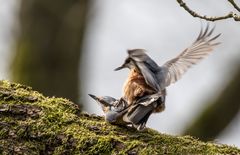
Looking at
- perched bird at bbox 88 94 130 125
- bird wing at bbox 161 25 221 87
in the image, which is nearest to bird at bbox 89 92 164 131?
perched bird at bbox 88 94 130 125

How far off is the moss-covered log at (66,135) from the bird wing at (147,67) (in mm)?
450

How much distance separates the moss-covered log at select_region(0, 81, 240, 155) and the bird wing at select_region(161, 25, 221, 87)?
33.0 inches

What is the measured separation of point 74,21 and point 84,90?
1.84 ft

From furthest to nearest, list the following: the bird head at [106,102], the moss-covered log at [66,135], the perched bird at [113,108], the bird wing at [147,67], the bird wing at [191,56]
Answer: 1. the bird wing at [191,56]
2. the bird wing at [147,67]
3. the bird head at [106,102]
4. the perched bird at [113,108]
5. the moss-covered log at [66,135]

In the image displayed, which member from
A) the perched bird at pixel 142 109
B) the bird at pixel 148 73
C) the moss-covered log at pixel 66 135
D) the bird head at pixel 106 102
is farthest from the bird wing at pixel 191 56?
the moss-covered log at pixel 66 135

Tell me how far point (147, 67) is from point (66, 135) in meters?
0.89

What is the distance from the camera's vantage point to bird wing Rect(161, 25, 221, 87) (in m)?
4.00

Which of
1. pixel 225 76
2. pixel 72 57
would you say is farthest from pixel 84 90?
pixel 225 76

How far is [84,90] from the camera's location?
17.1 feet

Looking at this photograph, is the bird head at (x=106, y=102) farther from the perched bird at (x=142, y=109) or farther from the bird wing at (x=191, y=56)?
the bird wing at (x=191, y=56)

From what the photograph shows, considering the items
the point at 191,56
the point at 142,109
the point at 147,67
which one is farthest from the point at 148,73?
the point at 191,56

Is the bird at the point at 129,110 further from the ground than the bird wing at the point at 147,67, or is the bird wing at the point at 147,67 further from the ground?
the bird wing at the point at 147,67

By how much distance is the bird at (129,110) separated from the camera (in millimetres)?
3229

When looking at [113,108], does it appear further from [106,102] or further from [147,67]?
[147,67]
